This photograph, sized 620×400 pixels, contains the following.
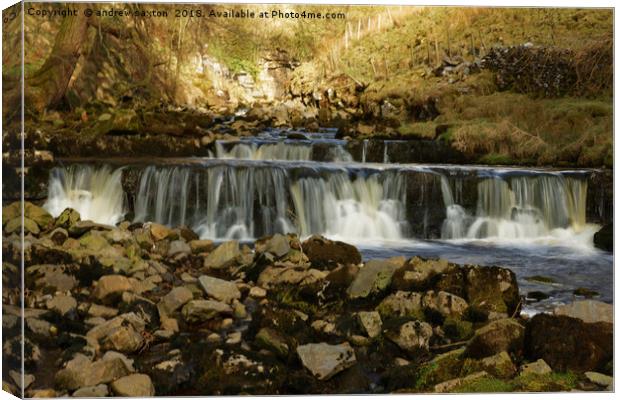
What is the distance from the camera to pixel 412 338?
6.30 metres

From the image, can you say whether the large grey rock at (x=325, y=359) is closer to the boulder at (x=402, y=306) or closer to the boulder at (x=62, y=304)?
the boulder at (x=402, y=306)

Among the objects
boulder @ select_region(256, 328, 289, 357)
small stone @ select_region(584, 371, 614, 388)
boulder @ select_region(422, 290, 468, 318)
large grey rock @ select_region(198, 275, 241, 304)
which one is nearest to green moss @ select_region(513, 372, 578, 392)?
small stone @ select_region(584, 371, 614, 388)

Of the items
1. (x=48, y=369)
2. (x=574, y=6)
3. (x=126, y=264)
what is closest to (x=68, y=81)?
(x=126, y=264)

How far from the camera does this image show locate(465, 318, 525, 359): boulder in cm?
630

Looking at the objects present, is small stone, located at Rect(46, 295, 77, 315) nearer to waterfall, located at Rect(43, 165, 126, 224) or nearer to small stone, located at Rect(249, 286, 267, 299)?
waterfall, located at Rect(43, 165, 126, 224)

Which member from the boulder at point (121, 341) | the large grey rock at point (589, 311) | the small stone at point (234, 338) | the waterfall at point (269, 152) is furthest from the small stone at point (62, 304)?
the large grey rock at point (589, 311)

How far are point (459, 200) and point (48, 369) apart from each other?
11.5ft

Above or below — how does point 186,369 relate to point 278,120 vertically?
below

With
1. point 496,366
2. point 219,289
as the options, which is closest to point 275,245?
point 219,289

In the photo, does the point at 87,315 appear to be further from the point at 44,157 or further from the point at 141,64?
the point at 141,64

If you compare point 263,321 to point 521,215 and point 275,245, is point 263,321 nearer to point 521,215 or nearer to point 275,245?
point 275,245

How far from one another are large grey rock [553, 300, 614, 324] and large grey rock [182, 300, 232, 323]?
104 inches

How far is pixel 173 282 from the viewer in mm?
6500

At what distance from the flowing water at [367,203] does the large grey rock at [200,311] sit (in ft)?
2.12
